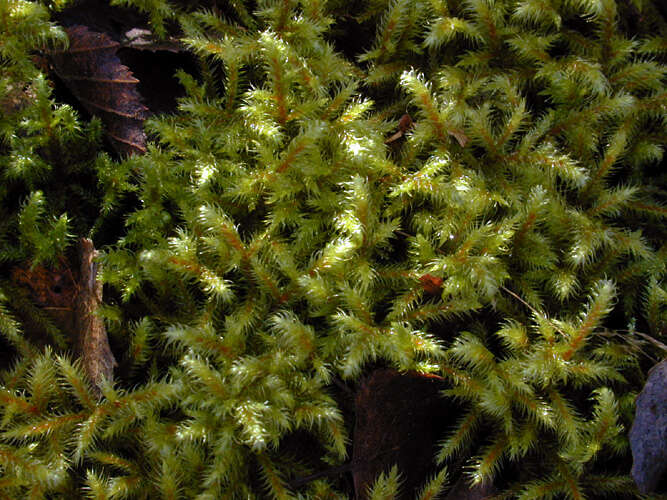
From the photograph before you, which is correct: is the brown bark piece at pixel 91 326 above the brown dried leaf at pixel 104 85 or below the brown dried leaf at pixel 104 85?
below

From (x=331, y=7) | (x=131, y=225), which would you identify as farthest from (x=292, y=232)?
(x=331, y=7)

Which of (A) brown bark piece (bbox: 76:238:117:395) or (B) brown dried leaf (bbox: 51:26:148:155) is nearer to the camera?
A: (A) brown bark piece (bbox: 76:238:117:395)

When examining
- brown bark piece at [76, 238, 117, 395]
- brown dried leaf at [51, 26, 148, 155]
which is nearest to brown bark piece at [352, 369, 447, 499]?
brown bark piece at [76, 238, 117, 395]

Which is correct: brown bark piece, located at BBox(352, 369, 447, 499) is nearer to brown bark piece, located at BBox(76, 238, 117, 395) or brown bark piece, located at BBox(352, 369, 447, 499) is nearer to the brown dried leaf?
brown bark piece, located at BBox(76, 238, 117, 395)

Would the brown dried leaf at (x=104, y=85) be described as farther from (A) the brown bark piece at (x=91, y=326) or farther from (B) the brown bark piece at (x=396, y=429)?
(B) the brown bark piece at (x=396, y=429)

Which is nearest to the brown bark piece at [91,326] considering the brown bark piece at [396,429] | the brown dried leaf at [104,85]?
the brown dried leaf at [104,85]

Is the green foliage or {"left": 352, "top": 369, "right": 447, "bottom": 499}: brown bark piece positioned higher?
the green foliage
